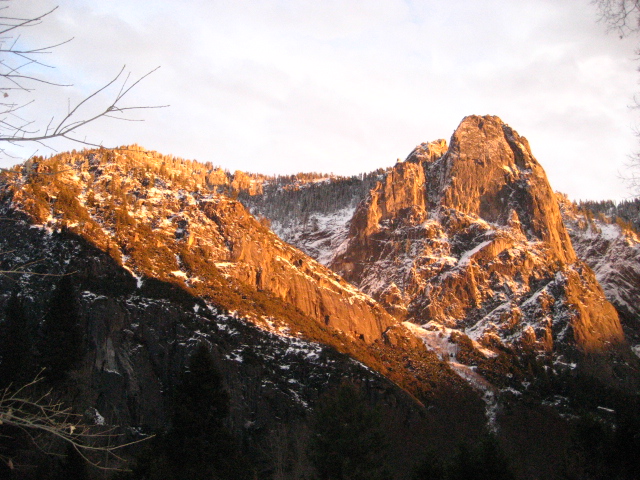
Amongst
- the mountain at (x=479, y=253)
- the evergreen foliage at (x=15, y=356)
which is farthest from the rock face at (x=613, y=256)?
the evergreen foliage at (x=15, y=356)

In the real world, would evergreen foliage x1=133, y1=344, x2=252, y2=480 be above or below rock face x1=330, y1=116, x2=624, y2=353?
below

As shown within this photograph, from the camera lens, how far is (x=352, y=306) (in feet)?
333

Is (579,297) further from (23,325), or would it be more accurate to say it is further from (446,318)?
(23,325)

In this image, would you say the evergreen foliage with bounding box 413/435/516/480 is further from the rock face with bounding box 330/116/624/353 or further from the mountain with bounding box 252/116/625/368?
the rock face with bounding box 330/116/624/353

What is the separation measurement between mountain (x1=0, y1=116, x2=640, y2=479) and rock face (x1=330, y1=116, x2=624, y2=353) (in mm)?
424

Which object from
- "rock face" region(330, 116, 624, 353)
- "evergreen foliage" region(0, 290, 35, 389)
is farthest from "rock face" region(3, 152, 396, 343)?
"evergreen foliage" region(0, 290, 35, 389)

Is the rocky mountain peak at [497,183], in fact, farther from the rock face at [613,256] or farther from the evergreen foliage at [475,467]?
the evergreen foliage at [475,467]

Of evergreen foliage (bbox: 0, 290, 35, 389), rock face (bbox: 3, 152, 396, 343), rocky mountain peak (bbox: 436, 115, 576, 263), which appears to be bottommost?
evergreen foliage (bbox: 0, 290, 35, 389)

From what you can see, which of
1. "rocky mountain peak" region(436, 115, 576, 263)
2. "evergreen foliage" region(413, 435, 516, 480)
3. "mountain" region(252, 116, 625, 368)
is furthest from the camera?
"rocky mountain peak" region(436, 115, 576, 263)

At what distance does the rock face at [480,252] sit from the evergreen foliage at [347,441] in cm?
8871

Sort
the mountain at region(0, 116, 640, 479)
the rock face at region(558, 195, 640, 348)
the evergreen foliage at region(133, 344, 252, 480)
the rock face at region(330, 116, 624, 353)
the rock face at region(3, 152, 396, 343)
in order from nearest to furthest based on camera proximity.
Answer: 1. the evergreen foliage at region(133, 344, 252, 480)
2. the mountain at region(0, 116, 640, 479)
3. the rock face at region(3, 152, 396, 343)
4. the rock face at region(330, 116, 624, 353)
5. the rock face at region(558, 195, 640, 348)

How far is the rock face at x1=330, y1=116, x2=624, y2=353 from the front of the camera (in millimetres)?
116562

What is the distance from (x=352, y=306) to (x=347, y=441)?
7606 centimetres

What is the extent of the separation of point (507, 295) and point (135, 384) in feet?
267
